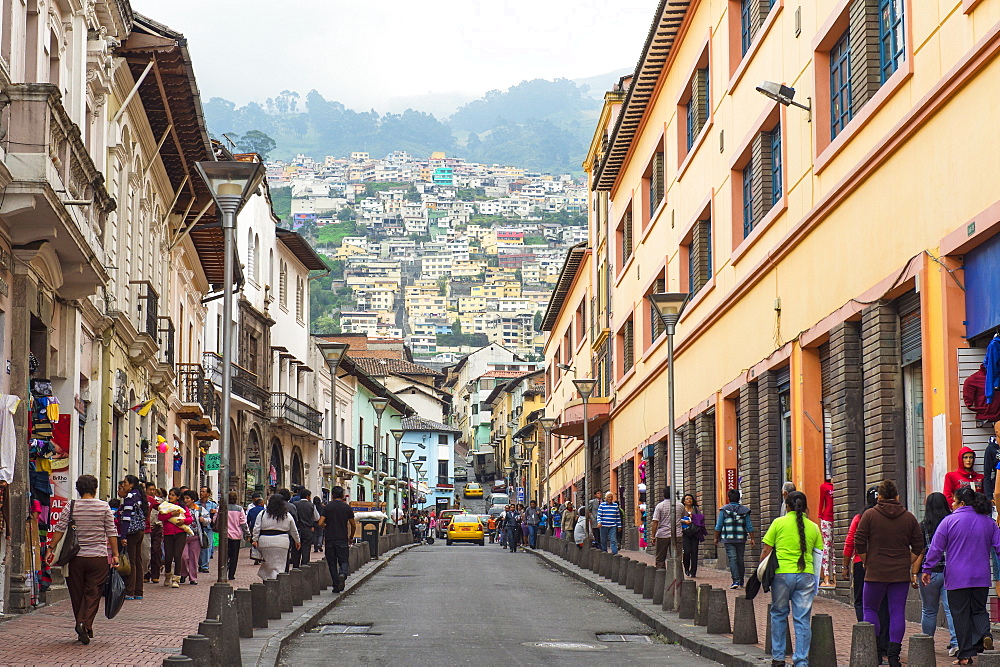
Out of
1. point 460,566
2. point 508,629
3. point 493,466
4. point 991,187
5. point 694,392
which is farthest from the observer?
point 493,466

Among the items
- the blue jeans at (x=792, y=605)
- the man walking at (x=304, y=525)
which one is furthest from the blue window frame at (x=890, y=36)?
the man walking at (x=304, y=525)

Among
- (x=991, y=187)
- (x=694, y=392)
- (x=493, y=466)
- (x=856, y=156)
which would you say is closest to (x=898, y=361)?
(x=856, y=156)

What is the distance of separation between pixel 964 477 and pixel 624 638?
14.4 ft

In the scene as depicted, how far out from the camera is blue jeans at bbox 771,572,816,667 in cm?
1184

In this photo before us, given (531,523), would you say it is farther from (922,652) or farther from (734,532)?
(922,652)

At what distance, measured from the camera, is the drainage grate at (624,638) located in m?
15.6

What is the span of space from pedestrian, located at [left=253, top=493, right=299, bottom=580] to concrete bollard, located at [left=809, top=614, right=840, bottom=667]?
386 inches

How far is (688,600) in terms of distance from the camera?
16.5m

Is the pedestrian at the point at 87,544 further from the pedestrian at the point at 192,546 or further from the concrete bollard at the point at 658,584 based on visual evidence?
the pedestrian at the point at 192,546

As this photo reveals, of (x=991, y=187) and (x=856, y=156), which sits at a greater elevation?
(x=856, y=156)

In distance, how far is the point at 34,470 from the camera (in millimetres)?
17969

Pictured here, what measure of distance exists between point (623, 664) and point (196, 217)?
23.8 meters

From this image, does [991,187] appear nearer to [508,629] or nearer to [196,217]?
[508,629]

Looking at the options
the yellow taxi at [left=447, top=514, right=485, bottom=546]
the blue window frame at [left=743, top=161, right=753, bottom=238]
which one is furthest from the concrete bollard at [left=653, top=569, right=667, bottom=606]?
the yellow taxi at [left=447, top=514, right=485, bottom=546]
